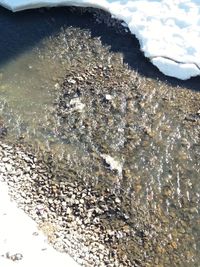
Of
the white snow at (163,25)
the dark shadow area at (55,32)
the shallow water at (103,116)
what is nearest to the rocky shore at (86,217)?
the shallow water at (103,116)

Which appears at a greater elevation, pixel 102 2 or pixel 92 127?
pixel 102 2

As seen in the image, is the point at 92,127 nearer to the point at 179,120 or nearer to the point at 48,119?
the point at 48,119

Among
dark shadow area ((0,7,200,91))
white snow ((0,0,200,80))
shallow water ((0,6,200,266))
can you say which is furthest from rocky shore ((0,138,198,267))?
white snow ((0,0,200,80))

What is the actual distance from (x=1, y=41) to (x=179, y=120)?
350 centimetres

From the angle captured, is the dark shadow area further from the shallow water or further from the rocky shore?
the rocky shore

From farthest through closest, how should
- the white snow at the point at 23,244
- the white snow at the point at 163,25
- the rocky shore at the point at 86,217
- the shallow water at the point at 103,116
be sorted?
1. the white snow at the point at 163,25
2. the shallow water at the point at 103,116
3. the rocky shore at the point at 86,217
4. the white snow at the point at 23,244

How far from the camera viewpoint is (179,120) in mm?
7543

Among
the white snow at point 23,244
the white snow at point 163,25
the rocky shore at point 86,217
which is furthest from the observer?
the white snow at point 163,25

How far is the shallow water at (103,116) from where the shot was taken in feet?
22.0

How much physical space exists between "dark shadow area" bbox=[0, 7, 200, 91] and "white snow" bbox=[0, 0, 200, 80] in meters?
0.12

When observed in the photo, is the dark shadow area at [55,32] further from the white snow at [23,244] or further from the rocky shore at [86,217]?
the white snow at [23,244]

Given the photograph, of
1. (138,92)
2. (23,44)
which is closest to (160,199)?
(138,92)

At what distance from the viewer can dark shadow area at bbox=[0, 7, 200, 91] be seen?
8.22 meters

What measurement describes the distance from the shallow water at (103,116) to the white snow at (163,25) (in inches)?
9.6
